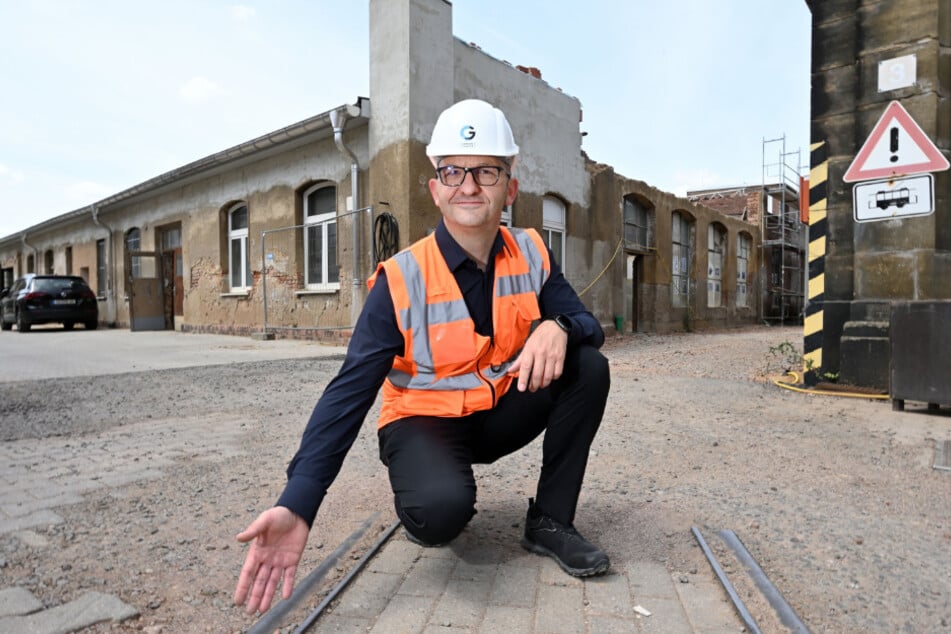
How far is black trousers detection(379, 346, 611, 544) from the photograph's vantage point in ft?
6.84

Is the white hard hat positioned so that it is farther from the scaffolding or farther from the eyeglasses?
the scaffolding

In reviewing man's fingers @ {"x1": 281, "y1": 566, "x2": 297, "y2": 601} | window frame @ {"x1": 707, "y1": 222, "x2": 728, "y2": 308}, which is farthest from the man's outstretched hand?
window frame @ {"x1": 707, "y1": 222, "x2": 728, "y2": 308}

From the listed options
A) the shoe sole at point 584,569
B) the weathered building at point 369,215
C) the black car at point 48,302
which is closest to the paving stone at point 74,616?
the shoe sole at point 584,569

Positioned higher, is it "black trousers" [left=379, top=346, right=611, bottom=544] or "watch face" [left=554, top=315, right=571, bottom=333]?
"watch face" [left=554, top=315, right=571, bottom=333]

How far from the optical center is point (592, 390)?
2.29 meters

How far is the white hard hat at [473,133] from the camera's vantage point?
2271 millimetres

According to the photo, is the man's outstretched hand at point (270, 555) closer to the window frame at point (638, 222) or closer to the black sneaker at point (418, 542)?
the black sneaker at point (418, 542)

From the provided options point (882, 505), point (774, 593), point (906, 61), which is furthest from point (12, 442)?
point (906, 61)

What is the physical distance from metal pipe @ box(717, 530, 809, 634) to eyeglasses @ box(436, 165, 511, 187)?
1642 mm

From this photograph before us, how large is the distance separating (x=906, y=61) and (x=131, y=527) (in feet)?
23.4

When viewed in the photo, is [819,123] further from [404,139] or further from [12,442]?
[12,442]

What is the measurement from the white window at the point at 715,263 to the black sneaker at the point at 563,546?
19.8 meters

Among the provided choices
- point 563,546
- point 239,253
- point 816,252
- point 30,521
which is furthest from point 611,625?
point 239,253

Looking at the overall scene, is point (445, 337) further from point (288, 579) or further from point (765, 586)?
point (765, 586)
